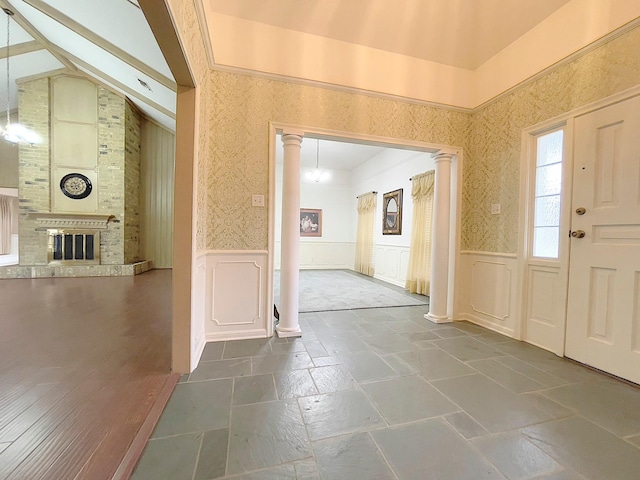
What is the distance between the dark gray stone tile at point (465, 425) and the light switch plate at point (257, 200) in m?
2.05

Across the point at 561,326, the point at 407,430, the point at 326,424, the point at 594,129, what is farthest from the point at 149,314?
the point at 594,129

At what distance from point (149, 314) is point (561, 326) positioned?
4162mm

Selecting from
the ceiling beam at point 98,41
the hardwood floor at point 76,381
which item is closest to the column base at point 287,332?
the hardwood floor at point 76,381

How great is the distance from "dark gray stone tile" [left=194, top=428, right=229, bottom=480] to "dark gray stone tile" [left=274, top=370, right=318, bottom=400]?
0.40m

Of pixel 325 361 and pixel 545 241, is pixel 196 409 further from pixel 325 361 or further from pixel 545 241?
pixel 545 241

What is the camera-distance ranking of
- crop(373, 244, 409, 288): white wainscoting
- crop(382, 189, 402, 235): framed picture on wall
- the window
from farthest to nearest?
crop(382, 189, 402, 235): framed picture on wall, crop(373, 244, 409, 288): white wainscoting, the window

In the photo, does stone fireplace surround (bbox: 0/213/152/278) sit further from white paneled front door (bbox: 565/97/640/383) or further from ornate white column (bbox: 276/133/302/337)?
white paneled front door (bbox: 565/97/640/383)

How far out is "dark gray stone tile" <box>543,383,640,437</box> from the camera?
4.42 feet

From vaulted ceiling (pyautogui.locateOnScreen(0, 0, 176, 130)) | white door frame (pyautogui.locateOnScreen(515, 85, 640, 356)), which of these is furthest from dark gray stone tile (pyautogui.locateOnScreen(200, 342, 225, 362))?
vaulted ceiling (pyautogui.locateOnScreen(0, 0, 176, 130))

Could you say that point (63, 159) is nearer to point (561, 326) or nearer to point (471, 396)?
point (471, 396)

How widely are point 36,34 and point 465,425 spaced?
752cm

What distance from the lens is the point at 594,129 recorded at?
6.44ft

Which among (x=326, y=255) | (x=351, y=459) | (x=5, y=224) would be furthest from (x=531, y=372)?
(x=5, y=224)

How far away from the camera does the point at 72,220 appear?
5.29 meters
